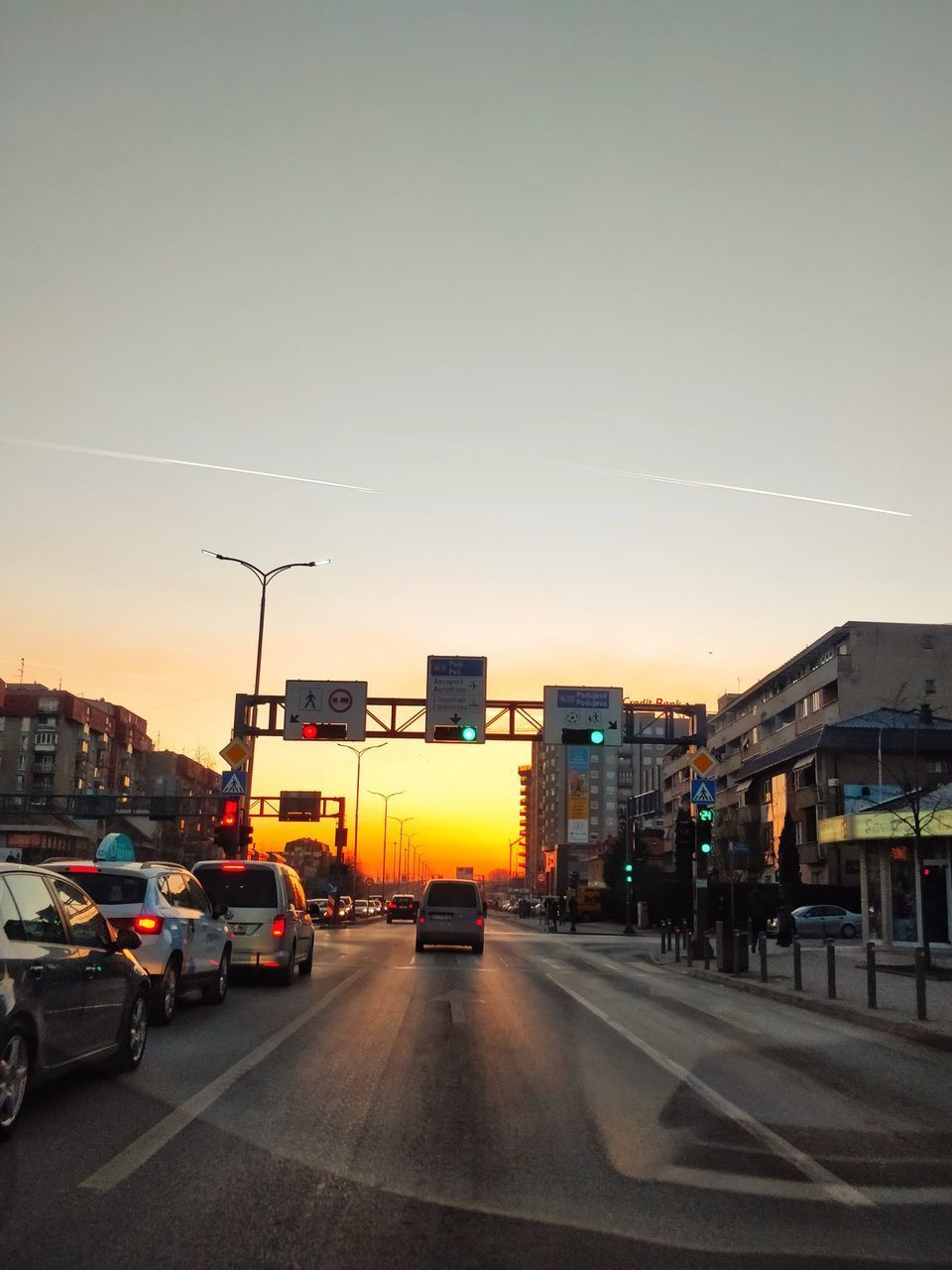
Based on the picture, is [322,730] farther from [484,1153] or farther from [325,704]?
[484,1153]

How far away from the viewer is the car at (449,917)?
32125 millimetres

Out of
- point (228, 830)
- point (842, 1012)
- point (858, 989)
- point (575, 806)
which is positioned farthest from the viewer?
point (575, 806)

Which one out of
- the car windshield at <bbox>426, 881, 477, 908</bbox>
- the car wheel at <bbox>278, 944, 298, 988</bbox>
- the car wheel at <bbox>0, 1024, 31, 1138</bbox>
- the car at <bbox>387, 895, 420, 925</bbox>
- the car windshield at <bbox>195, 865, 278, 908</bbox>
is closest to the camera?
the car wheel at <bbox>0, 1024, 31, 1138</bbox>

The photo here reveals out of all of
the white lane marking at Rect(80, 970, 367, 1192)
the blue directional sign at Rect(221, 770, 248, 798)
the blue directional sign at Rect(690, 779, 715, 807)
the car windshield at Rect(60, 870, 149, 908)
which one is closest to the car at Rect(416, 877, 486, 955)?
the blue directional sign at Rect(221, 770, 248, 798)

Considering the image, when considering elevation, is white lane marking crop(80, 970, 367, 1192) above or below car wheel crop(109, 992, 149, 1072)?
below

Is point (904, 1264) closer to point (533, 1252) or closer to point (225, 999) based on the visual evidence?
point (533, 1252)

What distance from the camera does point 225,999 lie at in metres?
16.8

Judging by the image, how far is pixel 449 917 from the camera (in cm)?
3225

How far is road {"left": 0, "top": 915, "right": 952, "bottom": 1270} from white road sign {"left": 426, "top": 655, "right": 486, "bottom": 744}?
69.5 feet

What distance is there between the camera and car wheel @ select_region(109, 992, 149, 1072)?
9707 millimetres

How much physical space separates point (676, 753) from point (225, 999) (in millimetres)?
104648

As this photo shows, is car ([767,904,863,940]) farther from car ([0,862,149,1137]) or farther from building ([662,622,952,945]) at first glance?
car ([0,862,149,1137])

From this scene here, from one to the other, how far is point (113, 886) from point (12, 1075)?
6.42m

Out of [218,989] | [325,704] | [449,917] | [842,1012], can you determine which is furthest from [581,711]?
[218,989]
